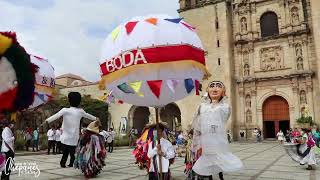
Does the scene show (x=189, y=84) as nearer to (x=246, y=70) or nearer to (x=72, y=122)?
(x=72, y=122)

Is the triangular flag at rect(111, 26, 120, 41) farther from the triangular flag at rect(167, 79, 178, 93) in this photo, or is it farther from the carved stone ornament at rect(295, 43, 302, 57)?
the carved stone ornament at rect(295, 43, 302, 57)

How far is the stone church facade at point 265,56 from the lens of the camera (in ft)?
85.0

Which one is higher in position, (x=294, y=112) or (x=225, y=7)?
(x=225, y=7)

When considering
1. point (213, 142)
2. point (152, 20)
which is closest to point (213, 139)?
point (213, 142)

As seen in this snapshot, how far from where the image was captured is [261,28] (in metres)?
29.0

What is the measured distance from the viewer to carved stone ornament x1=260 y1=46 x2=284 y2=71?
27.5 metres

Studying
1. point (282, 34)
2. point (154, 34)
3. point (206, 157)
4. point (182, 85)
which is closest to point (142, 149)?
point (206, 157)

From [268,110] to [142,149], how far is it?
23563 mm

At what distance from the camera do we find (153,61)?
179 inches

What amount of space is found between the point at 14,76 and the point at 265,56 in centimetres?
2737

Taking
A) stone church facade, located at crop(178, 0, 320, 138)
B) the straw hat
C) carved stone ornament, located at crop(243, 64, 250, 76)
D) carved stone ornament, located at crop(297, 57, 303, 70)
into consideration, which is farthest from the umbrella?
carved stone ornament, located at crop(243, 64, 250, 76)

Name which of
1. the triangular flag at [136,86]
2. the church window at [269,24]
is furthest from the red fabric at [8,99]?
the church window at [269,24]

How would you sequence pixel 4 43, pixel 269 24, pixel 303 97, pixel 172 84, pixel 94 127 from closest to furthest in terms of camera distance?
1. pixel 4 43
2. pixel 172 84
3. pixel 94 127
4. pixel 303 97
5. pixel 269 24

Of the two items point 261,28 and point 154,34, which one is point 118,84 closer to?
point 154,34
